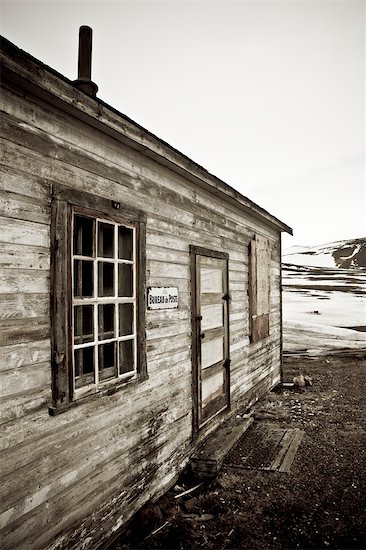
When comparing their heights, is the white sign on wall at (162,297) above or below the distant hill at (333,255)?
below

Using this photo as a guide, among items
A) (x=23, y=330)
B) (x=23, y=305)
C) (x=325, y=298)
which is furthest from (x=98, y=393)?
(x=325, y=298)

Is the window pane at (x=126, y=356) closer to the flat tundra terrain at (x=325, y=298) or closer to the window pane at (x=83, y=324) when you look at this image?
the window pane at (x=83, y=324)

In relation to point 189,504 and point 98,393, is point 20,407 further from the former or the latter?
point 189,504

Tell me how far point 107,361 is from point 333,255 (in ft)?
89.1

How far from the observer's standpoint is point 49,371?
9.09 ft

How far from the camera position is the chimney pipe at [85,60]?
3.91m

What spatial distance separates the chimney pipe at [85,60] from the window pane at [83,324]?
226 cm

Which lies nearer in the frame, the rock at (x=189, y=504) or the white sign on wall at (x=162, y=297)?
the rock at (x=189, y=504)

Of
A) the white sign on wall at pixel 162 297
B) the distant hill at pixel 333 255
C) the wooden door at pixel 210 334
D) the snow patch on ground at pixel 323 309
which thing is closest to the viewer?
the white sign on wall at pixel 162 297

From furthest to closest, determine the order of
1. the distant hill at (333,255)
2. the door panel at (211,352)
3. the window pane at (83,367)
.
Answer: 1. the distant hill at (333,255)
2. the door panel at (211,352)
3. the window pane at (83,367)

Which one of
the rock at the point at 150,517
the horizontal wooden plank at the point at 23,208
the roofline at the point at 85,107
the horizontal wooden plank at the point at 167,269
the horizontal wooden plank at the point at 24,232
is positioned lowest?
the rock at the point at 150,517

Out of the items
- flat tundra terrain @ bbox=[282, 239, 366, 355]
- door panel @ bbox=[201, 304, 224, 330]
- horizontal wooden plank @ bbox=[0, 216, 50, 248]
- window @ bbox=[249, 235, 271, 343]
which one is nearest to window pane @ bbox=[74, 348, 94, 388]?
horizontal wooden plank @ bbox=[0, 216, 50, 248]

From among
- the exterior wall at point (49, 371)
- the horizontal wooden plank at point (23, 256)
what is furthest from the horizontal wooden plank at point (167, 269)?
the horizontal wooden plank at point (23, 256)

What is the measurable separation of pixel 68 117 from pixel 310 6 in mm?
4773
